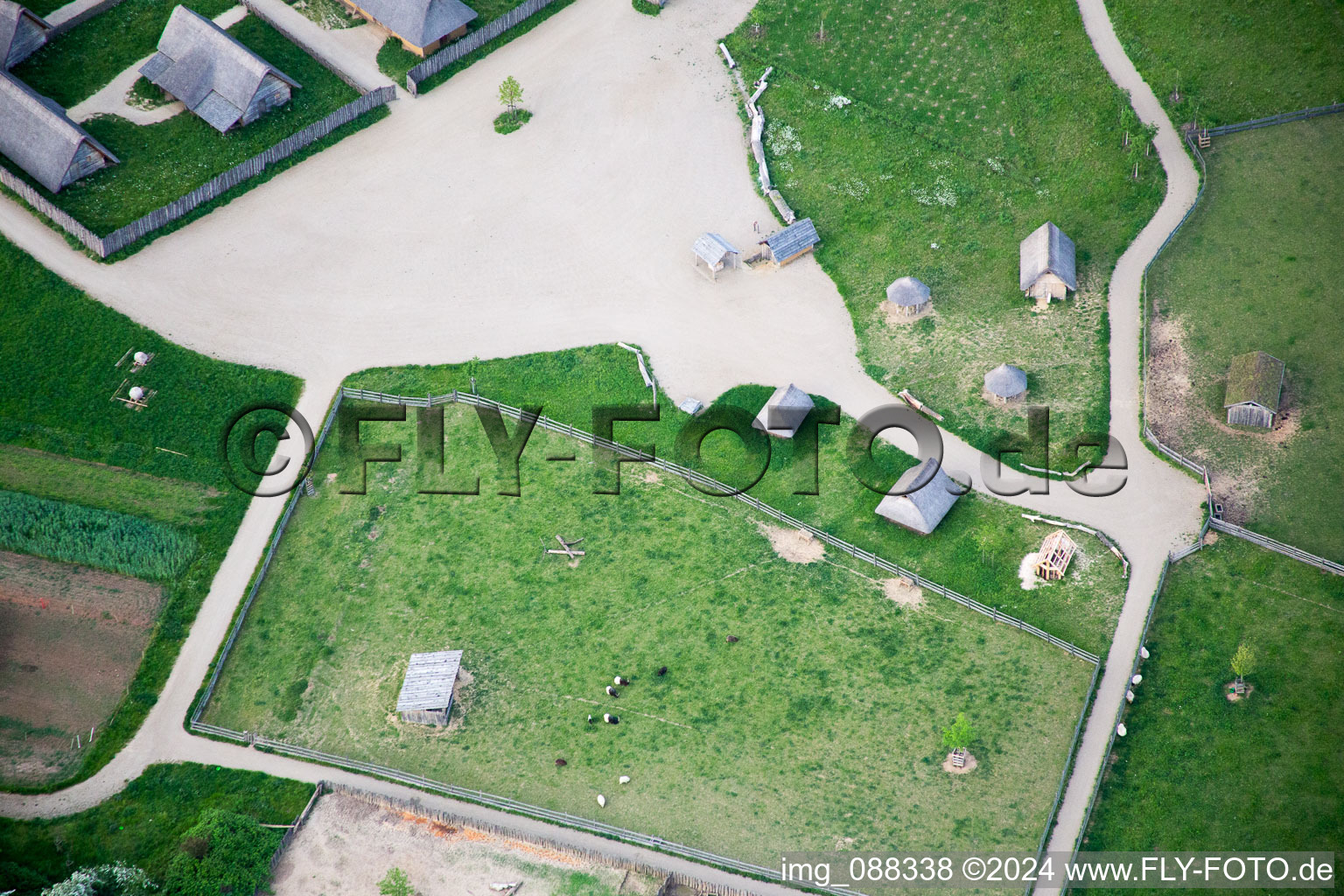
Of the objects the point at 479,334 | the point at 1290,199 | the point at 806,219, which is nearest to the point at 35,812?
the point at 479,334

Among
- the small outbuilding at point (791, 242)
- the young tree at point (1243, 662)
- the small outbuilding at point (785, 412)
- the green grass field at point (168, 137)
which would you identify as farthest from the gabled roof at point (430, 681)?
the green grass field at point (168, 137)

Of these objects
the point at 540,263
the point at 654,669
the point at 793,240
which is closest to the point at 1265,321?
the point at 793,240

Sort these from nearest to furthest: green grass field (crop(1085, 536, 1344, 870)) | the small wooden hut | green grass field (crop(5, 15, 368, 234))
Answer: green grass field (crop(1085, 536, 1344, 870)) < the small wooden hut < green grass field (crop(5, 15, 368, 234))

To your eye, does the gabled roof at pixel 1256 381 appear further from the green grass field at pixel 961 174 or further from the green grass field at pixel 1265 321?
the green grass field at pixel 961 174

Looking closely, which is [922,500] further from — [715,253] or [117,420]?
[117,420]

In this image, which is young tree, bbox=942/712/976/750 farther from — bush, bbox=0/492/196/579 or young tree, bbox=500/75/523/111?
young tree, bbox=500/75/523/111

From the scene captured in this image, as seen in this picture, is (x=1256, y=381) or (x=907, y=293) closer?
(x=1256, y=381)

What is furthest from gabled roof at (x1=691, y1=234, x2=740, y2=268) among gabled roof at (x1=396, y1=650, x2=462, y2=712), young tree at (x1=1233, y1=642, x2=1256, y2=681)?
young tree at (x1=1233, y1=642, x2=1256, y2=681)

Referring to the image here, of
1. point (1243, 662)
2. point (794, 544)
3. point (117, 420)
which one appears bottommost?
point (117, 420)
